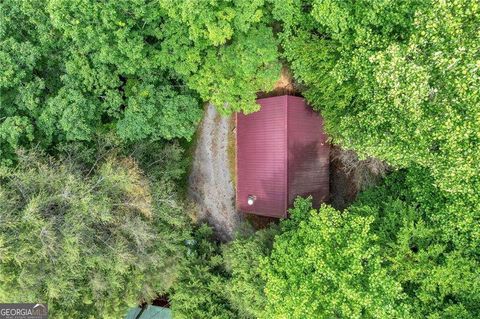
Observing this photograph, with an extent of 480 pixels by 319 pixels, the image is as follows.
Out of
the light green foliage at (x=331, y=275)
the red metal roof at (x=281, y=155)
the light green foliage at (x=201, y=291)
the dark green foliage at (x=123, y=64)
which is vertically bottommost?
the light green foliage at (x=201, y=291)

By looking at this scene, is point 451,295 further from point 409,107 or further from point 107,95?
point 107,95

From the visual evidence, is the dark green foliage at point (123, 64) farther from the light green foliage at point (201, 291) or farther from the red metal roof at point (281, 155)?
the light green foliage at point (201, 291)

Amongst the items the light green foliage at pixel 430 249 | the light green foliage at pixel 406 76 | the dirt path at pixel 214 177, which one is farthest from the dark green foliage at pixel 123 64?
the light green foliage at pixel 430 249

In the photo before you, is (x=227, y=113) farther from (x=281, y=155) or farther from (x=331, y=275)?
(x=331, y=275)

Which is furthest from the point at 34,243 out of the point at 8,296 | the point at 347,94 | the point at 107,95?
the point at 347,94

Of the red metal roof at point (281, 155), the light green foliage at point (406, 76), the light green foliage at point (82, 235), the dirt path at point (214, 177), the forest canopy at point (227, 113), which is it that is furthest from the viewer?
the dirt path at point (214, 177)
